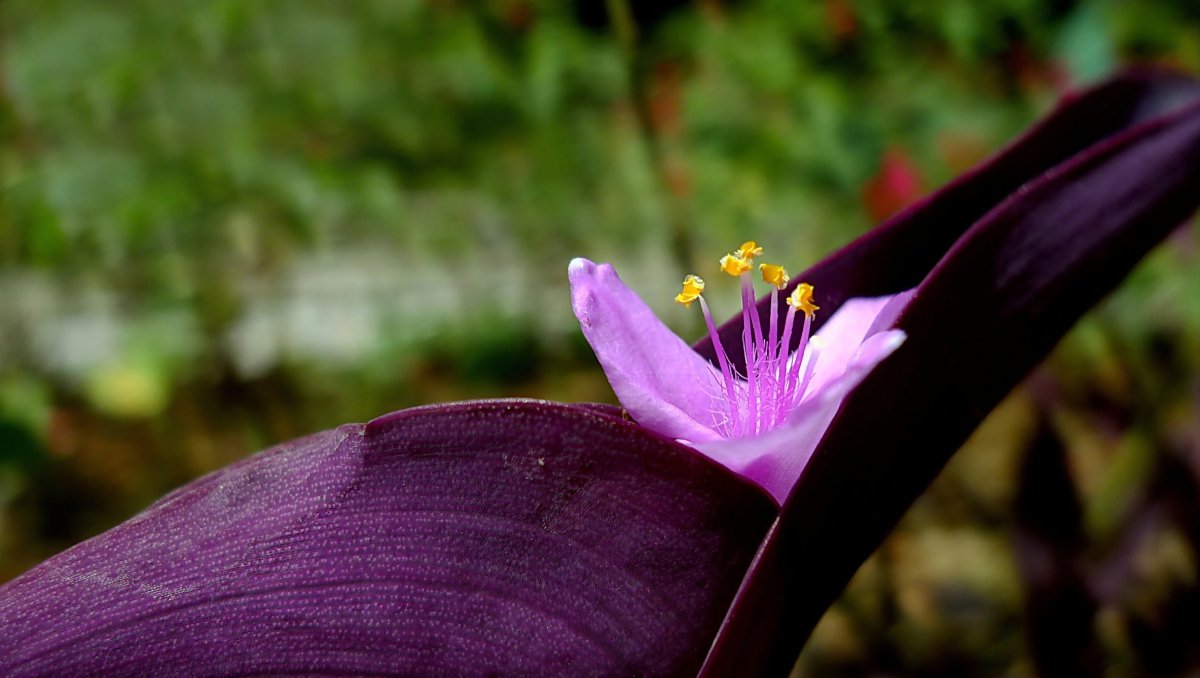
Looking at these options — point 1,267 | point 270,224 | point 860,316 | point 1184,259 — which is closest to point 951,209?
point 860,316

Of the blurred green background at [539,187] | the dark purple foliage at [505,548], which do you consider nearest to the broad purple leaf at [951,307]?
the dark purple foliage at [505,548]

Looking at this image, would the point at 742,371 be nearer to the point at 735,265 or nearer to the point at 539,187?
the point at 735,265

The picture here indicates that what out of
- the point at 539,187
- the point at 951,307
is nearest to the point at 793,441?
the point at 951,307

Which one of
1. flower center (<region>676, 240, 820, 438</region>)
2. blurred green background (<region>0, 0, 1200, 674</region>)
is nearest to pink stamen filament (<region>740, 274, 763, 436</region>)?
flower center (<region>676, 240, 820, 438</region>)

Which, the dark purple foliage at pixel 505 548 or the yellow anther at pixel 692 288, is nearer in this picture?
the dark purple foliage at pixel 505 548

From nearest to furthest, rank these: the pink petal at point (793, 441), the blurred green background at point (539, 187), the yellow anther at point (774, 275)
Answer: the pink petal at point (793, 441) → the yellow anther at point (774, 275) → the blurred green background at point (539, 187)

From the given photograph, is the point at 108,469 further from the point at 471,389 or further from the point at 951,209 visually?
the point at 951,209

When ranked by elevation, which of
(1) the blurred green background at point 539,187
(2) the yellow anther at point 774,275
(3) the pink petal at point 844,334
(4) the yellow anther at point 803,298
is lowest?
(3) the pink petal at point 844,334

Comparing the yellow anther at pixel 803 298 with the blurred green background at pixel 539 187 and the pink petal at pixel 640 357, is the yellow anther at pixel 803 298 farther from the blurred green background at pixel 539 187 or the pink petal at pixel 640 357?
the blurred green background at pixel 539 187
